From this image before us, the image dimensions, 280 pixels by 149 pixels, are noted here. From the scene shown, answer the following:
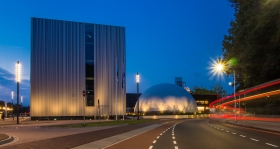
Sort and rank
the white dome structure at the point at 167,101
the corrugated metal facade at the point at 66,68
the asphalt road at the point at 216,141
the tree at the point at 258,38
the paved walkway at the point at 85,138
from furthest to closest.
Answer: the white dome structure at the point at 167,101, the corrugated metal facade at the point at 66,68, the tree at the point at 258,38, the paved walkway at the point at 85,138, the asphalt road at the point at 216,141

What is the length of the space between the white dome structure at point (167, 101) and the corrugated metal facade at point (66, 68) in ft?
101

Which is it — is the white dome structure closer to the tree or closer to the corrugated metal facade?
the corrugated metal facade

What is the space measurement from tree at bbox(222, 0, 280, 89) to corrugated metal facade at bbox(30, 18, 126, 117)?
42.7m

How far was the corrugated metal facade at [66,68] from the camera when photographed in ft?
224

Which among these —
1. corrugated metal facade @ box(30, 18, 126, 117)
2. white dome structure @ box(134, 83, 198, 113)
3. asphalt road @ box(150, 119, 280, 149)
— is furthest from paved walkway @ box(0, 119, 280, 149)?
white dome structure @ box(134, 83, 198, 113)

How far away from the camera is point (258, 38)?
965 inches

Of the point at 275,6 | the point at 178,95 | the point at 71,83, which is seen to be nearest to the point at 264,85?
the point at 275,6

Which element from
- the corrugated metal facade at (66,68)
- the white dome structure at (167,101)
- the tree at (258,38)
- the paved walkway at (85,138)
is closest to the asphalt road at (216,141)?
the paved walkway at (85,138)

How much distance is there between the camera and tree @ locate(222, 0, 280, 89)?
21881 millimetres

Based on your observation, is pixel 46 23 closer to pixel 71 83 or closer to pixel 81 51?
pixel 81 51

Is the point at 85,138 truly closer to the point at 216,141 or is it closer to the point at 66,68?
the point at 216,141

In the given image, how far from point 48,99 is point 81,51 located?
42.3 feet

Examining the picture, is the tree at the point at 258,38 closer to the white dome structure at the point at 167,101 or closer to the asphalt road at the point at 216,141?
the asphalt road at the point at 216,141

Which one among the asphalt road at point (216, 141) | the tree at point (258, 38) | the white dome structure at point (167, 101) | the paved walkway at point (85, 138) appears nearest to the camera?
the asphalt road at point (216, 141)
